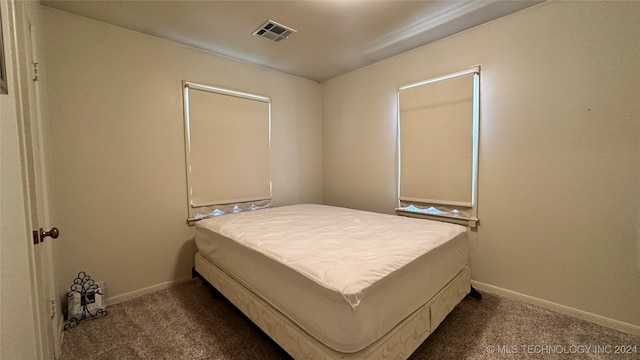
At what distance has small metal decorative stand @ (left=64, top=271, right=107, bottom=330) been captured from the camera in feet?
6.75

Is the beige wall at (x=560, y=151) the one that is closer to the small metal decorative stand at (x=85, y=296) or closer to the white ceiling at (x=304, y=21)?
the white ceiling at (x=304, y=21)

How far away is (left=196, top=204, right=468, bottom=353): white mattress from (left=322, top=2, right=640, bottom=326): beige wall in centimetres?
71

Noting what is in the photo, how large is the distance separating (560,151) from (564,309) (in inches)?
51.4

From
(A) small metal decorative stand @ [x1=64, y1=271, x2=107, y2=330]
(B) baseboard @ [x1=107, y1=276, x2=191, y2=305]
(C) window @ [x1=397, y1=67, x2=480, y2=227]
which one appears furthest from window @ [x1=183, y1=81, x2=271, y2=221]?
(C) window @ [x1=397, y1=67, x2=480, y2=227]

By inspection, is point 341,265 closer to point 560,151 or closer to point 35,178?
point 35,178

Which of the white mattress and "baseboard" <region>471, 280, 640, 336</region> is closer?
the white mattress

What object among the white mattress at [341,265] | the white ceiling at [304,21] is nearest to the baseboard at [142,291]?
the white mattress at [341,265]

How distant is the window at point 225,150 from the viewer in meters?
2.79

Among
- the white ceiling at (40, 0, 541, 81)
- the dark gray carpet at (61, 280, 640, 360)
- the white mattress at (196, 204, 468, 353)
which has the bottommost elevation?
the dark gray carpet at (61, 280, 640, 360)

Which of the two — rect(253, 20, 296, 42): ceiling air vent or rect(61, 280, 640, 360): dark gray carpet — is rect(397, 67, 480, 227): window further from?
rect(253, 20, 296, 42): ceiling air vent

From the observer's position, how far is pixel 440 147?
2.71 m

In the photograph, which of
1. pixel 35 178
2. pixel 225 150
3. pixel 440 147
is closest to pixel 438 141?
pixel 440 147

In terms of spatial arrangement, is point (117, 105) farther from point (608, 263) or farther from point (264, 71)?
point (608, 263)

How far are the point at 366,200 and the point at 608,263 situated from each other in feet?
7.40
